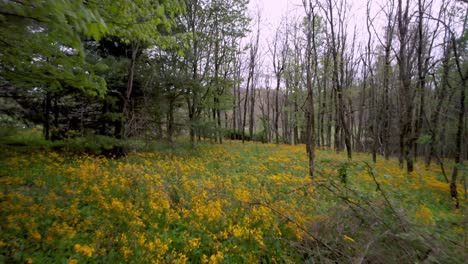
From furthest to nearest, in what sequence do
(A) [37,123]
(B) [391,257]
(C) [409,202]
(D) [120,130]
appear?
1. (D) [120,130]
2. (A) [37,123]
3. (C) [409,202]
4. (B) [391,257]

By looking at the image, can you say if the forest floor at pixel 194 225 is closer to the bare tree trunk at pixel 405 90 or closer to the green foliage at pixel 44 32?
the green foliage at pixel 44 32

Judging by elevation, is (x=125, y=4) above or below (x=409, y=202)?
above

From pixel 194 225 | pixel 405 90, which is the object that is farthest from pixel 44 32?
pixel 405 90

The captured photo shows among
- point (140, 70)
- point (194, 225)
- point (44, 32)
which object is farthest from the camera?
point (140, 70)

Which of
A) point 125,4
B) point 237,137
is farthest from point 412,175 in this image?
point 237,137

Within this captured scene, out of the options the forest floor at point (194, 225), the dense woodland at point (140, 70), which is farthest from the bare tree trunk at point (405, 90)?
the forest floor at point (194, 225)

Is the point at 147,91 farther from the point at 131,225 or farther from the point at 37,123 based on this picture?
the point at 131,225

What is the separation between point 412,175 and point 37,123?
48.7 ft

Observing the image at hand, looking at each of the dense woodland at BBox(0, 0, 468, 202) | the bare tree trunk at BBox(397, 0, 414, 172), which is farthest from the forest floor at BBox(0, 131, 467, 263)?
the bare tree trunk at BBox(397, 0, 414, 172)

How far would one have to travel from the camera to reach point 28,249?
272cm

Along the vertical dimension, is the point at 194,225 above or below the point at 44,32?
below

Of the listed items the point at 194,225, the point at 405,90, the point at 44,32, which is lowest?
the point at 194,225

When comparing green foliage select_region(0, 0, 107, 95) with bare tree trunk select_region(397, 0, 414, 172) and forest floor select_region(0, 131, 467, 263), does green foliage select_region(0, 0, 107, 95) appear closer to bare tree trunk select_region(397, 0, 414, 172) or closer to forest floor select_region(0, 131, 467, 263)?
forest floor select_region(0, 131, 467, 263)

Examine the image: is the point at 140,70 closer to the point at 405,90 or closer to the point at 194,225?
the point at 194,225
